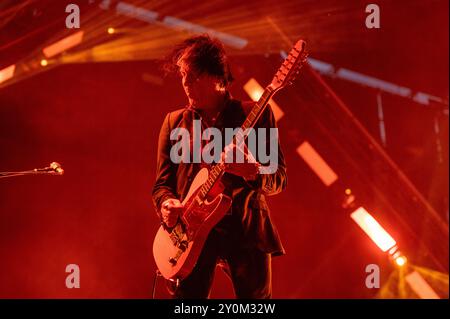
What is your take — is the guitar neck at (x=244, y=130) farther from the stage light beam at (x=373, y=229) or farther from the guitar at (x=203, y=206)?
the stage light beam at (x=373, y=229)

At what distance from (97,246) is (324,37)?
305 centimetres

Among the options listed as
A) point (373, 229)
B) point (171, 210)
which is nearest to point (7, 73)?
point (171, 210)

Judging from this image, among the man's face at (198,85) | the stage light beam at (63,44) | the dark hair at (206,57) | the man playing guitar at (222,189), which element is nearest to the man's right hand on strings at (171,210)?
the man playing guitar at (222,189)

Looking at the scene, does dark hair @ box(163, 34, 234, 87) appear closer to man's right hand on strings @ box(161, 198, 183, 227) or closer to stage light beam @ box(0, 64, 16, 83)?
man's right hand on strings @ box(161, 198, 183, 227)

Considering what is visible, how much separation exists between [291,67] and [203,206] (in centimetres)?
79

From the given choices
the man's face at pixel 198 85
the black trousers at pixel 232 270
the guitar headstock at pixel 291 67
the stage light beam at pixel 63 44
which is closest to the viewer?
the black trousers at pixel 232 270

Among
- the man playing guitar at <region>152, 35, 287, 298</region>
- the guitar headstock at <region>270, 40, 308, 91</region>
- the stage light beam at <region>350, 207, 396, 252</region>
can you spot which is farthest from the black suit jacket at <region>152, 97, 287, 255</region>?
the stage light beam at <region>350, 207, 396, 252</region>

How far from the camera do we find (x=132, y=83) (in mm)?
5352

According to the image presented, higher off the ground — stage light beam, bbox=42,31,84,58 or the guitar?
stage light beam, bbox=42,31,84,58

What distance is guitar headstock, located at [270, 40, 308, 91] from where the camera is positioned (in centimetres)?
256

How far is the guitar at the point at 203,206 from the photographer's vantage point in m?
2.49

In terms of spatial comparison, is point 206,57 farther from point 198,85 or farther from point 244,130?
point 244,130

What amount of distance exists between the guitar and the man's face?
28 cm

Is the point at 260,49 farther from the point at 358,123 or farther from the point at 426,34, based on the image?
the point at 426,34
